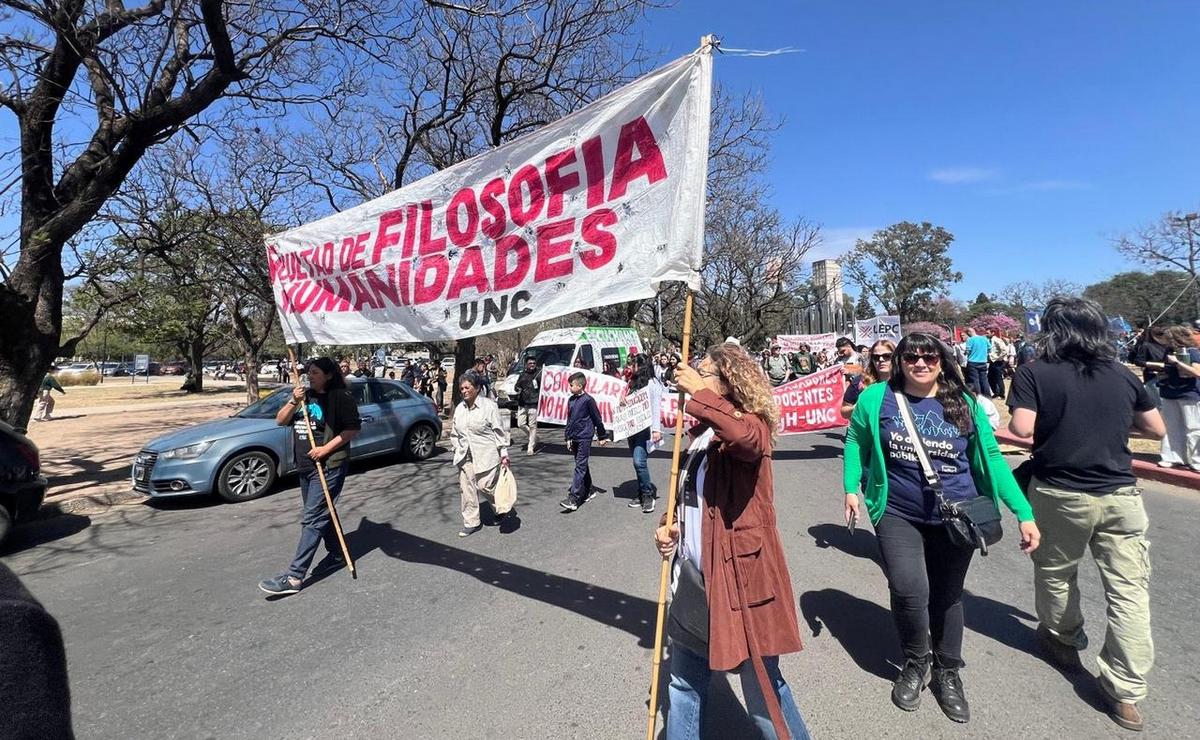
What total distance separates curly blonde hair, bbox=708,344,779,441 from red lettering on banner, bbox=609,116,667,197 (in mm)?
1029

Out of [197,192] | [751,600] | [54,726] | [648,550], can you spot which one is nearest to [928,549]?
[751,600]

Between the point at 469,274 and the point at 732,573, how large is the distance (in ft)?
7.37

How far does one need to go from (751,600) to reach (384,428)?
335 inches

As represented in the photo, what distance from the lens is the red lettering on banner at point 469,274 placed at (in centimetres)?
332

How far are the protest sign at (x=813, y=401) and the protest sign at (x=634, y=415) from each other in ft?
10.5

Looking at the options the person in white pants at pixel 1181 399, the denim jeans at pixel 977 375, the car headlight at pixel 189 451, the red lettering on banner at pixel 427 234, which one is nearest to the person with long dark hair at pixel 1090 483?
the red lettering on banner at pixel 427 234

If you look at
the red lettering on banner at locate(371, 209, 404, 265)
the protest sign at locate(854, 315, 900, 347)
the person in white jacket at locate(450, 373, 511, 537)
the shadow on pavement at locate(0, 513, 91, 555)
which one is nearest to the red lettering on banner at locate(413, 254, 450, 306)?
the red lettering on banner at locate(371, 209, 404, 265)

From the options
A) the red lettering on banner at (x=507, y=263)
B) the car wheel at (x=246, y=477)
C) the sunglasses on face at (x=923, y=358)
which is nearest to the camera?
the sunglasses on face at (x=923, y=358)

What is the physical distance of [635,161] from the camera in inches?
114

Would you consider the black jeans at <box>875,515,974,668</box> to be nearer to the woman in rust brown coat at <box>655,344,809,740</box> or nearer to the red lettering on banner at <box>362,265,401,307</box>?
the woman in rust brown coat at <box>655,344,809,740</box>

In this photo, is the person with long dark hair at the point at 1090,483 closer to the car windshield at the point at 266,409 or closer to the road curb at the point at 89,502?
the car windshield at the point at 266,409

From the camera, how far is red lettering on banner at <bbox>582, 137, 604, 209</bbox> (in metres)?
2.98

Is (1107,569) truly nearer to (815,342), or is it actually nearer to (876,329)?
(876,329)

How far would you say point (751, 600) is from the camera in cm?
213
